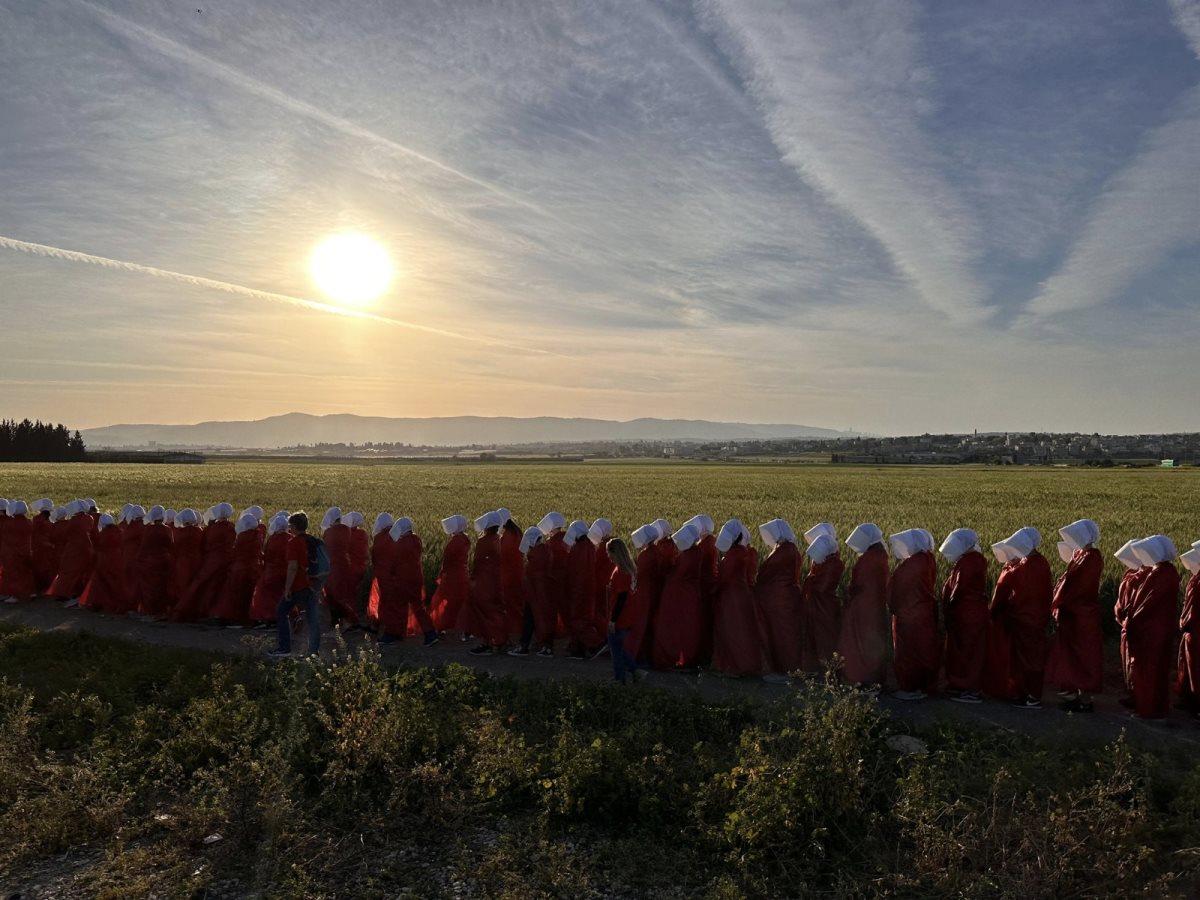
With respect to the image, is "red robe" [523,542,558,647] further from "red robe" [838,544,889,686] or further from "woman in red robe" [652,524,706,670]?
"red robe" [838,544,889,686]

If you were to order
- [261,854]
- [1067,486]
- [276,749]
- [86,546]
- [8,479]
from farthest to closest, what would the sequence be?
[8,479]
[1067,486]
[86,546]
[276,749]
[261,854]

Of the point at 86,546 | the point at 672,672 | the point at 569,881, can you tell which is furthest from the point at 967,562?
the point at 86,546

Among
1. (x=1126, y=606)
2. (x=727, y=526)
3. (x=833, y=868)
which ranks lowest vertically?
(x=833, y=868)

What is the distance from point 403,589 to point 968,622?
847cm

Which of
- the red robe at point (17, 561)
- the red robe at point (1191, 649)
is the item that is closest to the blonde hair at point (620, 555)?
the red robe at point (1191, 649)

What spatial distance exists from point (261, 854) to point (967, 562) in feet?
27.5

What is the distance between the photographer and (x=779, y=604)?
453 inches

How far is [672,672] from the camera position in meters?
11.9

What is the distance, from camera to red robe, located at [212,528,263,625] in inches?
604

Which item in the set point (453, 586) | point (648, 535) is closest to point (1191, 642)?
point (648, 535)

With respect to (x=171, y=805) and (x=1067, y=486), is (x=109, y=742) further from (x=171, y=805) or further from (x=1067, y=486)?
(x=1067, y=486)

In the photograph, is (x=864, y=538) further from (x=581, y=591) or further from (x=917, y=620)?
(x=581, y=591)

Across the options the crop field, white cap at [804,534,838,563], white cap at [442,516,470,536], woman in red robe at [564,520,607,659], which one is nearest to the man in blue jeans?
white cap at [442,516,470,536]

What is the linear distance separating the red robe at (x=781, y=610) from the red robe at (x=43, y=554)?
15446 mm
